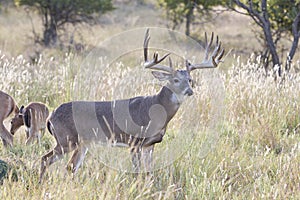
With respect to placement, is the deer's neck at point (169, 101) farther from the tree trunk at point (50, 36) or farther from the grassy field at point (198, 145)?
the tree trunk at point (50, 36)

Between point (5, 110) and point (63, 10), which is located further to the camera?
point (63, 10)

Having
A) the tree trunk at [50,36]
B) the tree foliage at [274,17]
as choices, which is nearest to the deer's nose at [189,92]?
the tree foliage at [274,17]

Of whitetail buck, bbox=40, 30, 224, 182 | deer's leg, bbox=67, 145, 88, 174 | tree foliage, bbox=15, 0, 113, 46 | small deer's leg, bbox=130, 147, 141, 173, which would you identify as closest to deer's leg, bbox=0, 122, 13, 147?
whitetail buck, bbox=40, 30, 224, 182

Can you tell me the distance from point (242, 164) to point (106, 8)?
A: 14.9 metres

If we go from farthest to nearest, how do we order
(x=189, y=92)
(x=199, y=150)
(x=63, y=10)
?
(x=63, y=10) → (x=199, y=150) → (x=189, y=92)

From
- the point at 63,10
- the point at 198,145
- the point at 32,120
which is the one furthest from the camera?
the point at 63,10

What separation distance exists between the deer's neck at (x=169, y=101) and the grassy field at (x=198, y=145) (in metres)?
0.51

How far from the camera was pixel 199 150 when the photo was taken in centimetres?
592

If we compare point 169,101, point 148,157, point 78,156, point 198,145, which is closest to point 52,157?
point 78,156

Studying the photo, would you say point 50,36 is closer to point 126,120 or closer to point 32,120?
point 32,120

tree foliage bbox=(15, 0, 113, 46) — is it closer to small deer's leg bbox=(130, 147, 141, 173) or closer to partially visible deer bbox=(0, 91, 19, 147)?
partially visible deer bbox=(0, 91, 19, 147)

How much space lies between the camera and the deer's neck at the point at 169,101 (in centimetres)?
570

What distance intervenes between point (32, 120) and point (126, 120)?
1.57 meters

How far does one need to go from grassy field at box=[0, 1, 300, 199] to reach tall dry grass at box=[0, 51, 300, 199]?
0.01 metres
